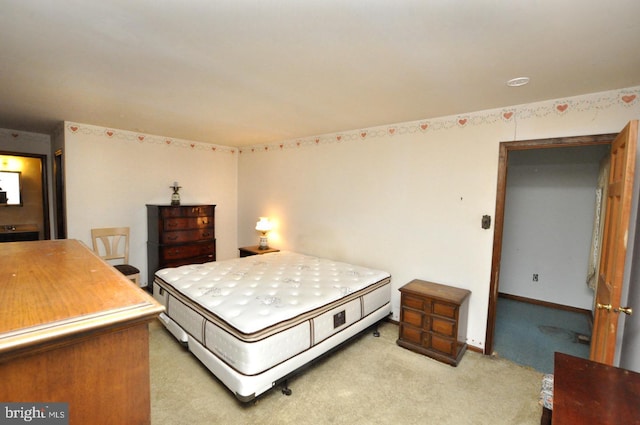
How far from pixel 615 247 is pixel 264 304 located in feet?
7.50

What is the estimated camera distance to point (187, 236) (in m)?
4.46

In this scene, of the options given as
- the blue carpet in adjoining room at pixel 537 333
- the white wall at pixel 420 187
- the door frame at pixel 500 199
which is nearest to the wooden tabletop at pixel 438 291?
the white wall at pixel 420 187

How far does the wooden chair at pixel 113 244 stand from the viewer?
3.86m

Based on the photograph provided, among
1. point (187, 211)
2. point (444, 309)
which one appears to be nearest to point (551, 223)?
point (444, 309)

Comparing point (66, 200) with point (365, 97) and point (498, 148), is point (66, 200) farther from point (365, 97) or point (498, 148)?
point (498, 148)

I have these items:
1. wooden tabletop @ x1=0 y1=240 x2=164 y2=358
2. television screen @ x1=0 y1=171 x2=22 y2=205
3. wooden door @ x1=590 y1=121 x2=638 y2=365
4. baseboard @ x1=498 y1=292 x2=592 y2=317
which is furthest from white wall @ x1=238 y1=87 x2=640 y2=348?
television screen @ x1=0 y1=171 x2=22 y2=205

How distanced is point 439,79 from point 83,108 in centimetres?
338

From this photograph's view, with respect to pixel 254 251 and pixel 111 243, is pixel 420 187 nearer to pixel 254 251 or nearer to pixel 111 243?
pixel 254 251

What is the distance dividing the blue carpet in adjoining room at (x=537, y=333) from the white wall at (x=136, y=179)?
4.38m

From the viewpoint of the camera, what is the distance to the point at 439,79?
212cm

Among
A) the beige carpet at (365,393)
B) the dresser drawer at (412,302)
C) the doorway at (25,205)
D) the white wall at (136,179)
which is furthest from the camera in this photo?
the doorway at (25,205)

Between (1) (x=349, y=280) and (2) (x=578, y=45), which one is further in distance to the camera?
(1) (x=349, y=280)

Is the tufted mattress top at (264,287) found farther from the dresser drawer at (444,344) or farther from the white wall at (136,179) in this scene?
the white wall at (136,179)

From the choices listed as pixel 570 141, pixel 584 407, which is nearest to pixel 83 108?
pixel 584 407
